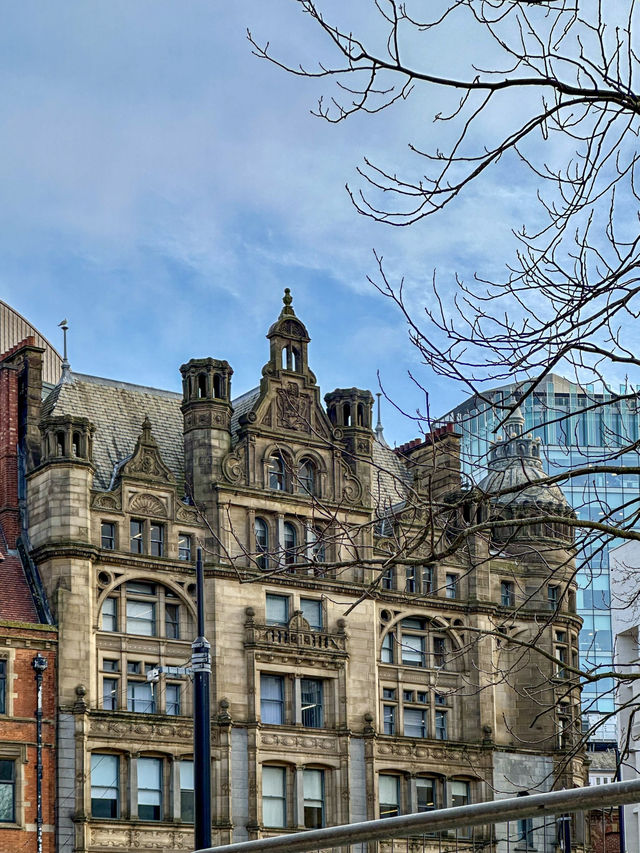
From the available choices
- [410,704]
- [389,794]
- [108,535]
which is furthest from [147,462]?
[389,794]

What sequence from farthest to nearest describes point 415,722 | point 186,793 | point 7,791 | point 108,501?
point 415,722, point 108,501, point 186,793, point 7,791

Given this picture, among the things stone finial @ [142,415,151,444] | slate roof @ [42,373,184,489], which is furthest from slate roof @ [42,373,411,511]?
stone finial @ [142,415,151,444]

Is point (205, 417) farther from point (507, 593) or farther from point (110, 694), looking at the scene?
point (507, 593)

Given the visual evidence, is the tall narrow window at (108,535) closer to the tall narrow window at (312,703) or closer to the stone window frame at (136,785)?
the stone window frame at (136,785)

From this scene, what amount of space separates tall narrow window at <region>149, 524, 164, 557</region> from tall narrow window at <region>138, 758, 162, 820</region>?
743 cm

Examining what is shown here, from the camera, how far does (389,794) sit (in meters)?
61.5

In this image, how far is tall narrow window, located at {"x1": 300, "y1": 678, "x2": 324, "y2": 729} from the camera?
60188 millimetres

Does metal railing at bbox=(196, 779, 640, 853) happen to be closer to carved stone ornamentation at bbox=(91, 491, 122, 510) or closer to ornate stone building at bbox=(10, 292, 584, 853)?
ornate stone building at bbox=(10, 292, 584, 853)

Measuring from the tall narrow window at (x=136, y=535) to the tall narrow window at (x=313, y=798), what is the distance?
10.2 meters

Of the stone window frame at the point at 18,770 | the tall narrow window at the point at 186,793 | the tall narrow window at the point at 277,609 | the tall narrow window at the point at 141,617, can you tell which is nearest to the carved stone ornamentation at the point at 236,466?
the tall narrow window at the point at 277,609

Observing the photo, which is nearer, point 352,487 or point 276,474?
point 276,474

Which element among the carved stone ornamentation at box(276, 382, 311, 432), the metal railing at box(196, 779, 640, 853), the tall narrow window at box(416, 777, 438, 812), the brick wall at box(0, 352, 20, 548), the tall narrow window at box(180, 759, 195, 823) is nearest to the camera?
the metal railing at box(196, 779, 640, 853)

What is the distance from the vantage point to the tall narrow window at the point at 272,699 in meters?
59.1

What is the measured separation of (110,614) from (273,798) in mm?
8923
